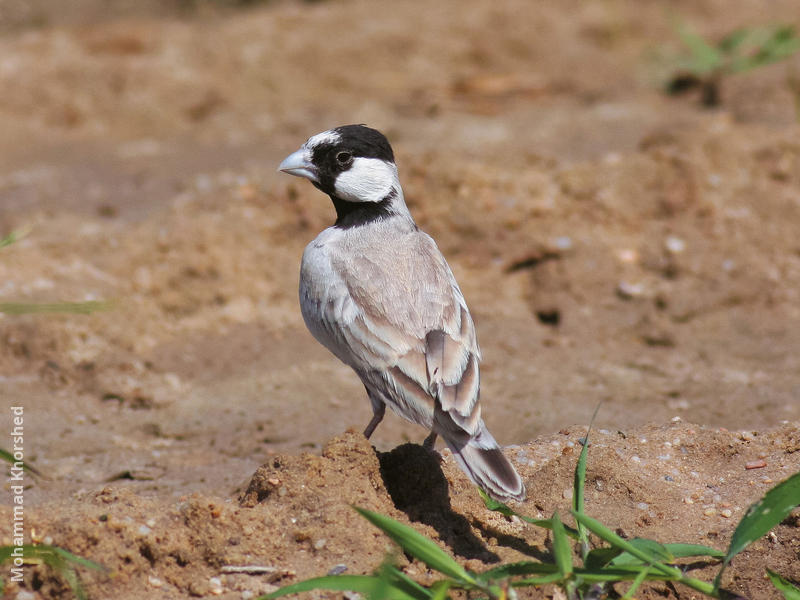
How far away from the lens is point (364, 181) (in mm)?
4695

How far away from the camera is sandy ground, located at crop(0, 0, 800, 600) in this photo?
3.50m

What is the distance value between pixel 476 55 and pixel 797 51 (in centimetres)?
306

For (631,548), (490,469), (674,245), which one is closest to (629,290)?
(674,245)

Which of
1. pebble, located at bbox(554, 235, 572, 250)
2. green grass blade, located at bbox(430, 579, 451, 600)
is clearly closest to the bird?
green grass blade, located at bbox(430, 579, 451, 600)

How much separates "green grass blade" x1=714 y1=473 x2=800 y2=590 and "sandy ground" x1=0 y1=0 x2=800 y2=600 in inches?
15.1

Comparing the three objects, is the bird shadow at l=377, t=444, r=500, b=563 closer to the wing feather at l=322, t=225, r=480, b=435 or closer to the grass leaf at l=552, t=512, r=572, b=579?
the wing feather at l=322, t=225, r=480, b=435

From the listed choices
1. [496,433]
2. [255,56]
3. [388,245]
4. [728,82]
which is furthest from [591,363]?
[255,56]

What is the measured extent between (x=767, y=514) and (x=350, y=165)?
8.69 ft

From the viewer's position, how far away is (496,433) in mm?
4715

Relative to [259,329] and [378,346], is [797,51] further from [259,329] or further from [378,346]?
[378,346]

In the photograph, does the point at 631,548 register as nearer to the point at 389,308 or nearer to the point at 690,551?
the point at 690,551

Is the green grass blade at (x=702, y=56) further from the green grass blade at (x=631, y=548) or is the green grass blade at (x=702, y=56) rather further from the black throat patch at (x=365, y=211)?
the green grass blade at (x=631, y=548)

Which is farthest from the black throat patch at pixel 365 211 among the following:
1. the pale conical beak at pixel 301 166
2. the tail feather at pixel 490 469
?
the tail feather at pixel 490 469

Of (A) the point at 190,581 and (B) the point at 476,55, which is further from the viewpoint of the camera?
(B) the point at 476,55
